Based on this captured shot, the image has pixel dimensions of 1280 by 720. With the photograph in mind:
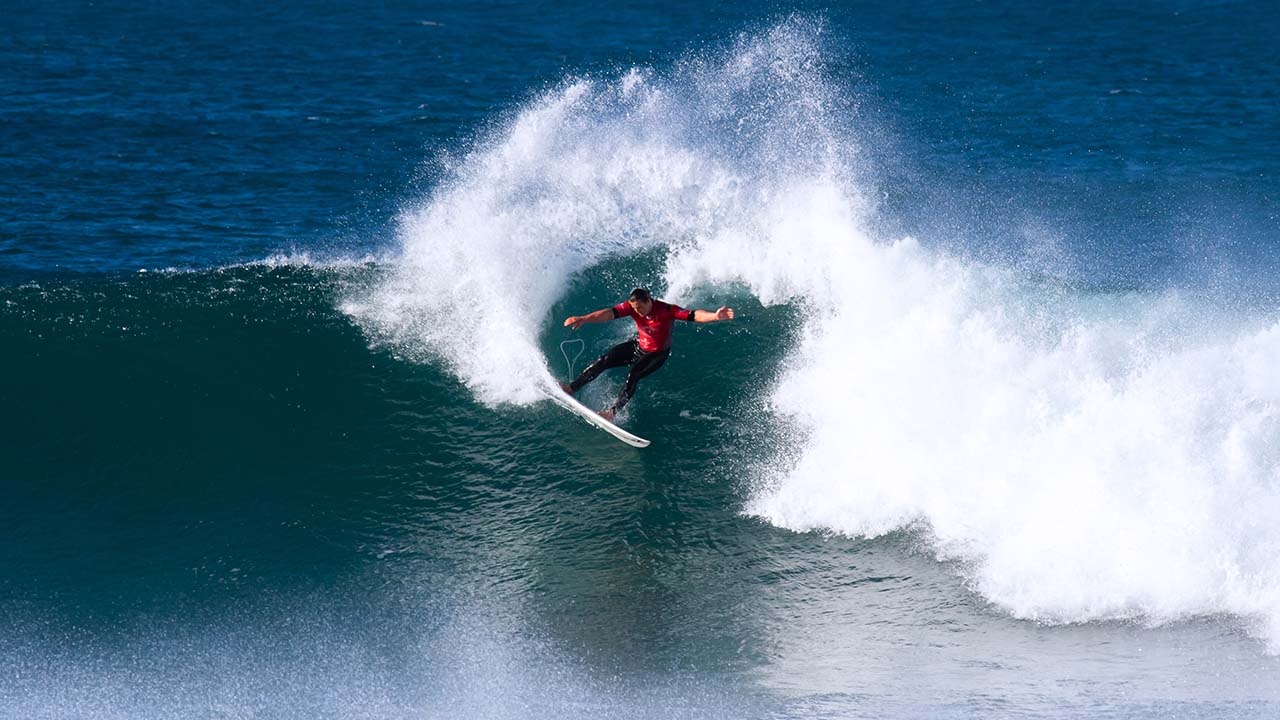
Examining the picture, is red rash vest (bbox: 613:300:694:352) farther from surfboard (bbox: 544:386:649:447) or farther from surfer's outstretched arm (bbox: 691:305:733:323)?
surfboard (bbox: 544:386:649:447)

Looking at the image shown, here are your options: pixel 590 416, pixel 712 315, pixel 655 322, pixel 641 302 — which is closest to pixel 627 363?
pixel 655 322

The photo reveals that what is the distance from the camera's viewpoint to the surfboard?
42.7 ft

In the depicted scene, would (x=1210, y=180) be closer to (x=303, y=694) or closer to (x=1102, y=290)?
(x=1102, y=290)

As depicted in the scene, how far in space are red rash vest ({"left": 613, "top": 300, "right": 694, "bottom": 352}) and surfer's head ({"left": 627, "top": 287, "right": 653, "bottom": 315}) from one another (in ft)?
0.27

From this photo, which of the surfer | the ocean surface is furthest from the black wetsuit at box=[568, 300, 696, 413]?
the ocean surface

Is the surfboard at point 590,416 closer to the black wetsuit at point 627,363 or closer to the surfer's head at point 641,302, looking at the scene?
the black wetsuit at point 627,363

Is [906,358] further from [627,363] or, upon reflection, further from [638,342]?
[627,363]

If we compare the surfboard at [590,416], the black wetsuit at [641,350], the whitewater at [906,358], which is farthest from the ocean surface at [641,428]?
the black wetsuit at [641,350]

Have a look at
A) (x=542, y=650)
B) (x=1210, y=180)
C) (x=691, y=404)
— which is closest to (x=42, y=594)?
(x=542, y=650)

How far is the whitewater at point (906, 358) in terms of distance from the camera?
11.1 metres

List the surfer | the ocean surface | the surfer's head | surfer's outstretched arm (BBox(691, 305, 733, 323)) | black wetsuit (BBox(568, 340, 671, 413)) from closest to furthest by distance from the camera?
the ocean surface
surfer's outstretched arm (BBox(691, 305, 733, 323))
the surfer's head
the surfer
black wetsuit (BBox(568, 340, 671, 413))

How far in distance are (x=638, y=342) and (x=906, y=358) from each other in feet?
9.76

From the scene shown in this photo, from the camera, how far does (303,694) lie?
991 cm

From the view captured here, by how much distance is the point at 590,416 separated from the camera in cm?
1321
